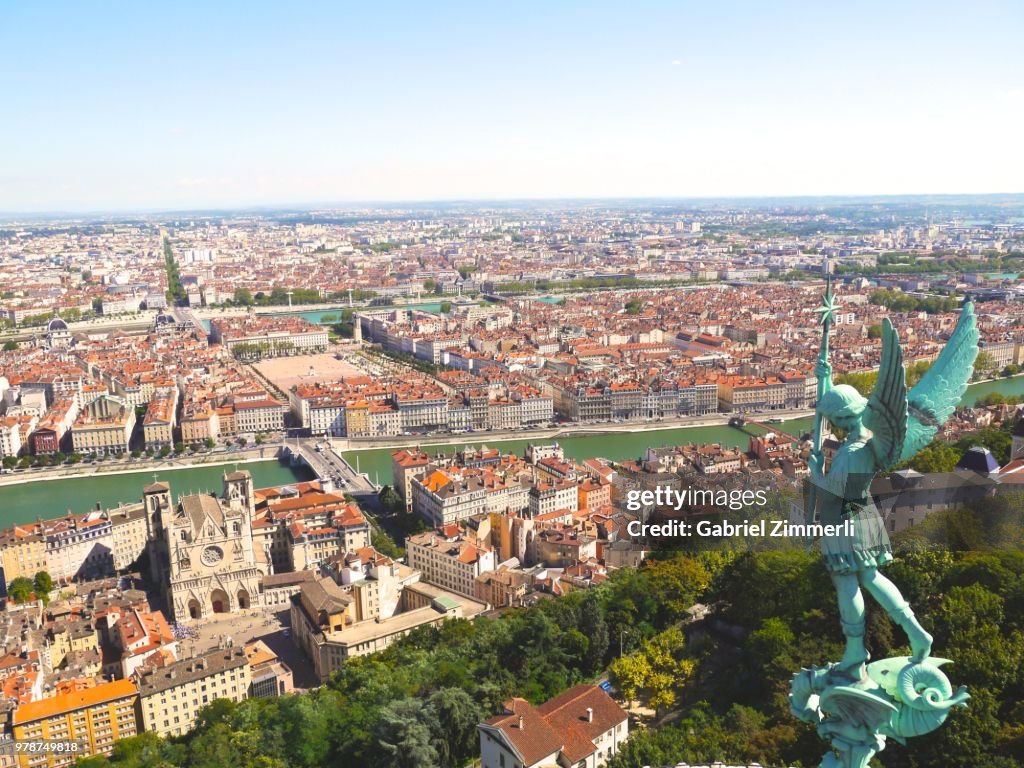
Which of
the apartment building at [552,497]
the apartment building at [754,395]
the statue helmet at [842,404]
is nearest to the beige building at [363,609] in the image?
the apartment building at [552,497]

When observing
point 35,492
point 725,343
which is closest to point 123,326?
point 35,492

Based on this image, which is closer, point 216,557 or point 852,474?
point 852,474

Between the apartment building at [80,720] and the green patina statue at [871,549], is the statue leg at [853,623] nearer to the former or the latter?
the green patina statue at [871,549]

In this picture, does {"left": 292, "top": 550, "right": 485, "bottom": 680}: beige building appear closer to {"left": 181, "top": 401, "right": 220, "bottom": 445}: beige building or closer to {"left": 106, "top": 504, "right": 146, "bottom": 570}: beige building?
{"left": 106, "top": 504, "right": 146, "bottom": 570}: beige building

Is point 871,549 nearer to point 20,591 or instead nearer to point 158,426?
point 20,591

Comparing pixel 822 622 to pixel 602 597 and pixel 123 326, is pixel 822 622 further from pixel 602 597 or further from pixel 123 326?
pixel 123 326

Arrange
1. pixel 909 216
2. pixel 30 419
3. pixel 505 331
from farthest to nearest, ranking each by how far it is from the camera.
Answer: pixel 909 216 < pixel 505 331 < pixel 30 419
